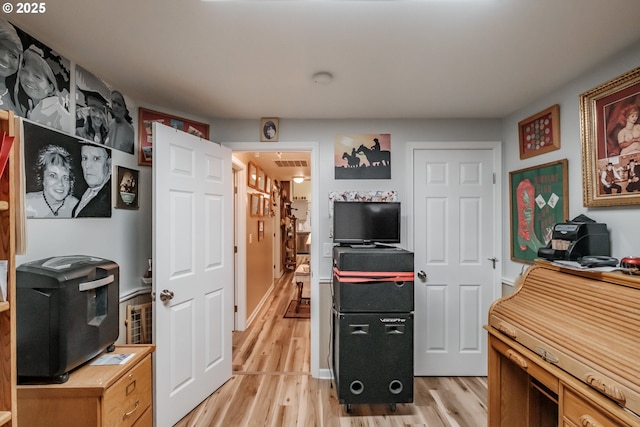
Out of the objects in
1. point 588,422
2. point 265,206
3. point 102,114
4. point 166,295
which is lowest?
point 588,422

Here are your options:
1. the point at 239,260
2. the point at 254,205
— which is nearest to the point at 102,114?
the point at 239,260

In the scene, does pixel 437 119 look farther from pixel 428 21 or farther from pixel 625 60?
pixel 428 21

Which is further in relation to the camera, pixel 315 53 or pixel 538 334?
pixel 315 53

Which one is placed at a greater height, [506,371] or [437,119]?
[437,119]

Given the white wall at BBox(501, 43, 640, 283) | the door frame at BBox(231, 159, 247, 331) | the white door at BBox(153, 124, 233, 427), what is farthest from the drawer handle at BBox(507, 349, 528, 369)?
the door frame at BBox(231, 159, 247, 331)

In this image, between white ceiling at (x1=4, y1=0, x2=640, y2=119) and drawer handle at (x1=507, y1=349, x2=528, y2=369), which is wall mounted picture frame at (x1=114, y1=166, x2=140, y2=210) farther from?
drawer handle at (x1=507, y1=349, x2=528, y2=369)

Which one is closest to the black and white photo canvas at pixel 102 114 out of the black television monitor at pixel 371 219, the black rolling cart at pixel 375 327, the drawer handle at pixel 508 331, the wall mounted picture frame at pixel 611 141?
the black television monitor at pixel 371 219

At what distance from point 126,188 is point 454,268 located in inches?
109

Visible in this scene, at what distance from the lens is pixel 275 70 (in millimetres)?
1714

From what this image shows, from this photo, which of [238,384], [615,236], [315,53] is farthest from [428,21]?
[238,384]

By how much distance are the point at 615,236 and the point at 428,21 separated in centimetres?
157

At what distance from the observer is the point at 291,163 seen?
5.04m

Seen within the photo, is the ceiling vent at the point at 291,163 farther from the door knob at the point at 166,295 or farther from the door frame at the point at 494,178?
the door knob at the point at 166,295

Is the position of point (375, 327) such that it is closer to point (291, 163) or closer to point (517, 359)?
point (517, 359)
